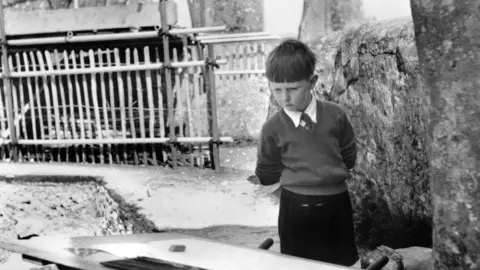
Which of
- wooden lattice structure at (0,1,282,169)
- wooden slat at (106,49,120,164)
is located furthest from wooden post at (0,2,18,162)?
wooden slat at (106,49,120,164)

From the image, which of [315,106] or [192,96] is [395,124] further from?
[192,96]

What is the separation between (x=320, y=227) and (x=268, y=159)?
0.35 meters

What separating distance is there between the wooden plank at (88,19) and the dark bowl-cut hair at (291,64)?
6.94 m

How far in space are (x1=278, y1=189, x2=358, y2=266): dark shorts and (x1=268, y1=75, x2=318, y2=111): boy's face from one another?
37 cm

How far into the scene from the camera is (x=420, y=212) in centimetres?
359

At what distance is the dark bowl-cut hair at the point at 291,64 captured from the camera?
2434mm

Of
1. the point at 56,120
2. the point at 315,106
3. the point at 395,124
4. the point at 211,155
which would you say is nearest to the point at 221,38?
the point at 211,155

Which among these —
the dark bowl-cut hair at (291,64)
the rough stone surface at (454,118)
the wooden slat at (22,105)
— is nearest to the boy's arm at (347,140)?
the dark bowl-cut hair at (291,64)

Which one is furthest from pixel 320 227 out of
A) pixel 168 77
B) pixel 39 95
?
pixel 39 95

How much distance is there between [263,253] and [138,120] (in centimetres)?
782

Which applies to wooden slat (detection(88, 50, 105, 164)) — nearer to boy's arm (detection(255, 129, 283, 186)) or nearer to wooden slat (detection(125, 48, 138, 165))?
wooden slat (detection(125, 48, 138, 165))

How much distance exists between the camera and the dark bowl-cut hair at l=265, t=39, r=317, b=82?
2.43 metres

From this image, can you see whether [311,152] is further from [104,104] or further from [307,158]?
[104,104]

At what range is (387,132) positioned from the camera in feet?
12.9
